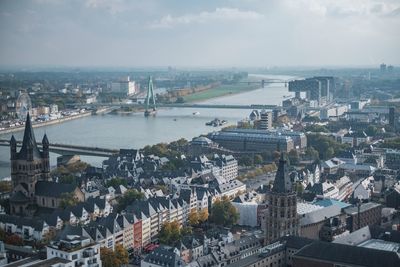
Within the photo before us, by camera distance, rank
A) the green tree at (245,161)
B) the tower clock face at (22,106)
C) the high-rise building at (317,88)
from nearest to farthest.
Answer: the green tree at (245,161) < the tower clock face at (22,106) < the high-rise building at (317,88)

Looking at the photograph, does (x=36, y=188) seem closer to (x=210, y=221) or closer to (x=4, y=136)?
(x=210, y=221)

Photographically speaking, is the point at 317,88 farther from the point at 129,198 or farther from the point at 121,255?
the point at 121,255

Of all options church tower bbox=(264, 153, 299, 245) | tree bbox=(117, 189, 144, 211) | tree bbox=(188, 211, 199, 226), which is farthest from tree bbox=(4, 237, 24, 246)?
church tower bbox=(264, 153, 299, 245)

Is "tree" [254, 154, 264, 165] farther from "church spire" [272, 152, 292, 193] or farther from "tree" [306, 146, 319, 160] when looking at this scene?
"church spire" [272, 152, 292, 193]

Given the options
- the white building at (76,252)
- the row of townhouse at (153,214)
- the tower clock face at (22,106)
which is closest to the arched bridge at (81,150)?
the row of townhouse at (153,214)

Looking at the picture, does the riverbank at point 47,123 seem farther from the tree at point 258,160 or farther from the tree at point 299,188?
the tree at point 299,188
